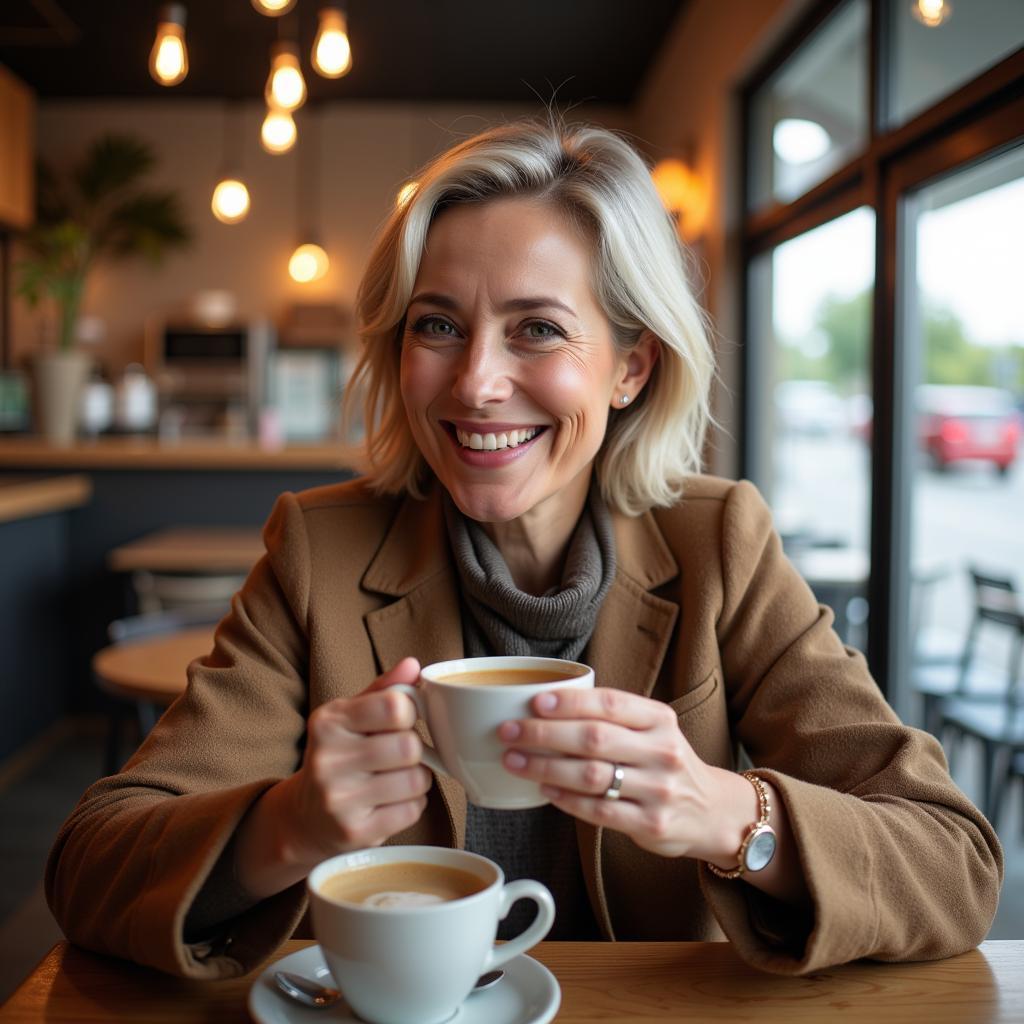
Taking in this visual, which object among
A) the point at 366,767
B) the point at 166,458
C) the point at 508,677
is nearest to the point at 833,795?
the point at 508,677

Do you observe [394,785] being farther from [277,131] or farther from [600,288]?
[277,131]

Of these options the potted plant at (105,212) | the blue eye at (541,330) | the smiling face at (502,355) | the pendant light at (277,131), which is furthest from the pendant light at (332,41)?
the potted plant at (105,212)

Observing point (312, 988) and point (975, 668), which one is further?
point (975, 668)

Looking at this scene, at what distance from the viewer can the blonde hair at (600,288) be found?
1.24 m

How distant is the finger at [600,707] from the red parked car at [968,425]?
2.60 meters

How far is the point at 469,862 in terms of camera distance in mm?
810

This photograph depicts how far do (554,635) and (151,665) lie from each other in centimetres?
144

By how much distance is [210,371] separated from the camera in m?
7.98

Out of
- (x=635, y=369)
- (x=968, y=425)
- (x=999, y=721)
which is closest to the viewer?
(x=635, y=369)

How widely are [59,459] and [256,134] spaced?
12.9 feet

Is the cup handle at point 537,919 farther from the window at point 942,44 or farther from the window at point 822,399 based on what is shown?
the window at point 822,399

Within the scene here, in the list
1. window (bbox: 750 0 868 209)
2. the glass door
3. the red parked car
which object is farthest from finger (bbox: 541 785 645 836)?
window (bbox: 750 0 868 209)

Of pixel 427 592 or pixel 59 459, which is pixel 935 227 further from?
pixel 59 459

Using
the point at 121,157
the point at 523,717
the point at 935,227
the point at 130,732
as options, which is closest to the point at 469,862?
the point at 523,717
